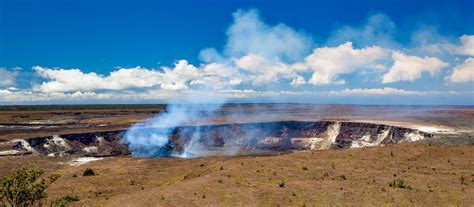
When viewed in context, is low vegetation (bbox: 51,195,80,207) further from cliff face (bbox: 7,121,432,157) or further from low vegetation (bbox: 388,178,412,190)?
cliff face (bbox: 7,121,432,157)

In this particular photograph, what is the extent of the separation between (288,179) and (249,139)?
2129 inches

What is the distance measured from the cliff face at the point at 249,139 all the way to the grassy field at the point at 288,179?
674 inches

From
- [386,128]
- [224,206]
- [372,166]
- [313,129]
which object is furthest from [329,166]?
[313,129]

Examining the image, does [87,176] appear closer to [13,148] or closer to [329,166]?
[329,166]

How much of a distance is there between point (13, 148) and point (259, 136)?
47970mm

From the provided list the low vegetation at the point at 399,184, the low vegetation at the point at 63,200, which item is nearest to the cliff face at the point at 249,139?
the low vegetation at the point at 399,184

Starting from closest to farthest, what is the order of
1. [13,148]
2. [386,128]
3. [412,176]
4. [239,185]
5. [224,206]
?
[224,206], [239,185], [412,176], [13,148], [386,128]

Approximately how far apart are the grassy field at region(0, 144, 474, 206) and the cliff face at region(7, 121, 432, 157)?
56.1 ft

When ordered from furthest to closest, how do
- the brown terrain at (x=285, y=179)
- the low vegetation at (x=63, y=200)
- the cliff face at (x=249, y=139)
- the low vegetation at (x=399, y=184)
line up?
1. the cliff face at (x=249, y=139)
2. the low vegetation at (x=399, y=184)
3. the brown terrain at (x=285, y=179)
4. the low vegetation at (x=63, y=200)

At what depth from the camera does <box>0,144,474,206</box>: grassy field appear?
27.1 metres

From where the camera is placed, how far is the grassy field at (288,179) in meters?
27.1

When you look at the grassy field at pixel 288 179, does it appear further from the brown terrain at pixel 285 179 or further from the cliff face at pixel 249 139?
the cliff face at pixel 249 139

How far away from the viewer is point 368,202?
26.0m

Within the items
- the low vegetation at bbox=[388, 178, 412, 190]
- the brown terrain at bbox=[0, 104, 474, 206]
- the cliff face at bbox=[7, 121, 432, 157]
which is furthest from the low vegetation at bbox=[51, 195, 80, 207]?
the cliff face at bbox=[7, 121, 432, 157]
